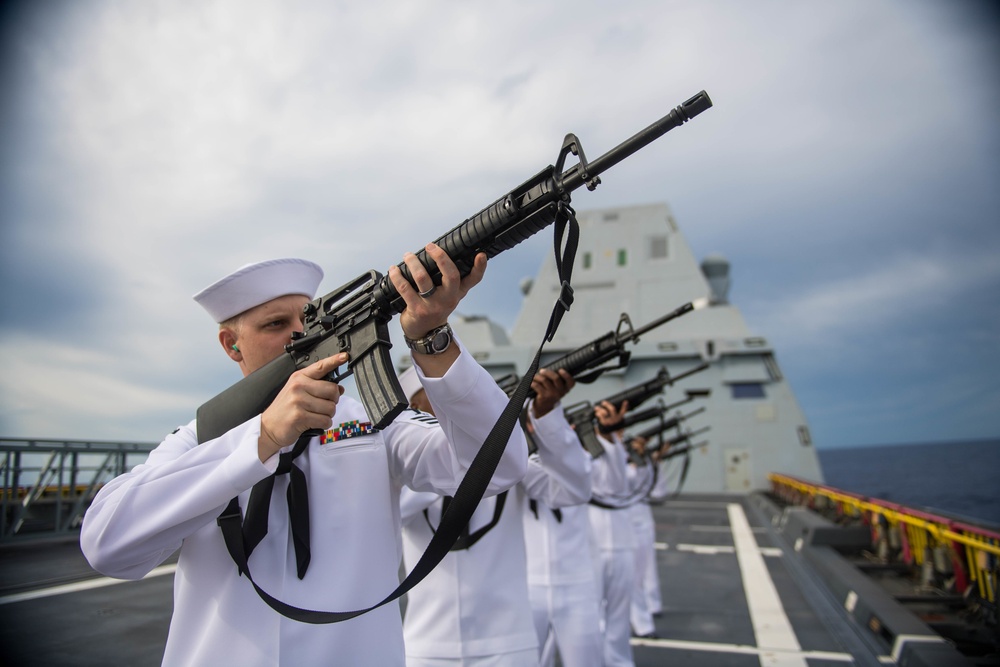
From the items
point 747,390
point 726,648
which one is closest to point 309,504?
point 726,648

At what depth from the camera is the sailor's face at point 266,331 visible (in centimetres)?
193

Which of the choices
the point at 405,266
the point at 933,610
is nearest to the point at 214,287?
the point at 405,266

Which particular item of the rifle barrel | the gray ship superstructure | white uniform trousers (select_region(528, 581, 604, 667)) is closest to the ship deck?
white uniform trousers (select_region(528, 581, 604, 667))

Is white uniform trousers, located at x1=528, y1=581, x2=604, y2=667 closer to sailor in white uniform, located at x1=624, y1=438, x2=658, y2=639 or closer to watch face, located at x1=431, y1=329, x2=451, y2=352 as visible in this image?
sailor in white uniform, located at x1=624, y1=438, x2=658, y2=639

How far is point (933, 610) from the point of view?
18.6 ft

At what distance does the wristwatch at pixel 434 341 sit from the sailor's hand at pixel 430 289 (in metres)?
0.01

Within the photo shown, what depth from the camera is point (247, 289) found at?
1.96m

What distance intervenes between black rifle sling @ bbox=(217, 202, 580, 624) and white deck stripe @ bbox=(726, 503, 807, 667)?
4.40m

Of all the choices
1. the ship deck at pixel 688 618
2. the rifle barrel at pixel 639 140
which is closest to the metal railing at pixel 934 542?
the ship deck at pixel 688 618

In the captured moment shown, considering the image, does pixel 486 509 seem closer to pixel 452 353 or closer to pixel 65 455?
pixel 452 353

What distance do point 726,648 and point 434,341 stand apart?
4891 millimetres

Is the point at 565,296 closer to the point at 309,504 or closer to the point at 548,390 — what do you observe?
the point at 309,504

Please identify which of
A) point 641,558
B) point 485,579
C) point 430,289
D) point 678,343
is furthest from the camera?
point 678,343

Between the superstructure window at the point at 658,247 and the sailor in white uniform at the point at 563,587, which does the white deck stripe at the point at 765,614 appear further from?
the superstructure window at the point at 658,247
